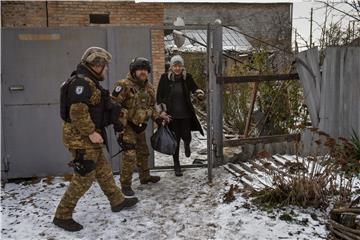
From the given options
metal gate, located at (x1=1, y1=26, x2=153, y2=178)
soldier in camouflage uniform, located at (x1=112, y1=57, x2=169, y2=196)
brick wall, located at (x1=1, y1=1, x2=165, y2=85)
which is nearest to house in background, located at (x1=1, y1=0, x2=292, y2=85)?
brick wall, located at (x1=1, y1=1, x2=165, y2=85)

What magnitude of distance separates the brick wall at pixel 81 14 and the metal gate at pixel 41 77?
352cm

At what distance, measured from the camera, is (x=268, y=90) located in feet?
24.5

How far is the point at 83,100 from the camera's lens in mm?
3814

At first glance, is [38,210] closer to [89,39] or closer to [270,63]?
[89,39]

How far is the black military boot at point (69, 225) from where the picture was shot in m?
4.04

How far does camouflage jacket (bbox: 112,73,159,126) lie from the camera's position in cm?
480

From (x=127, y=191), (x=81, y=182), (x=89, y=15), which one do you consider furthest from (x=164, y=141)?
(x=89, y=15)

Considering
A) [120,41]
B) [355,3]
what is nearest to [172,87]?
[120,41]

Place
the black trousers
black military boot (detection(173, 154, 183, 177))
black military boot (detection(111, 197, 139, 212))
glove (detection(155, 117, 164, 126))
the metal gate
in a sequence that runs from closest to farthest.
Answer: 1. black military boot (detection(111, 197, 139, 212))
2. glove (detection(155, 117, 164, 126))
3. the metal gate
4. the black trousers
5. black military boot (detection(173, 154, 183, 177))

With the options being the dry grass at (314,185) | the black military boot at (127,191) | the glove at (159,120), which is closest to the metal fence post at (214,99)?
the glove at (159,120)

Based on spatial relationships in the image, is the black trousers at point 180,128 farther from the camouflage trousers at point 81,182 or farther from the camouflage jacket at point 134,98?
the camouflage trousers at point 81,182

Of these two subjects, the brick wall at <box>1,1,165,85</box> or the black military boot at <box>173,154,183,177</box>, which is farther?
the brick wall at <box>1,1,165,85</box>

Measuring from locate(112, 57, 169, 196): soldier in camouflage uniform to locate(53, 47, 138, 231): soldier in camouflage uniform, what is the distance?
26.8 inches

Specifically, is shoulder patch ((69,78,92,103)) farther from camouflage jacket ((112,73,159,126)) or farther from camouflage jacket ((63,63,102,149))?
camouflage jacket ((112,73,159,126))
